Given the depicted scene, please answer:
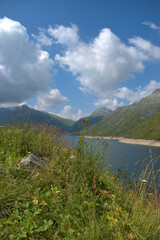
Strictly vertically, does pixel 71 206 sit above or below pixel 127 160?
below

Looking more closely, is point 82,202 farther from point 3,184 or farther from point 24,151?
point 24,151

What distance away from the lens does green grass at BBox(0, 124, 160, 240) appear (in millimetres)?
2484

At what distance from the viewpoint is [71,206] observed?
3.09 m

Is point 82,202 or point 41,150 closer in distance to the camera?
point 82,202

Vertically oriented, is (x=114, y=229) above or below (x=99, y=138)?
below

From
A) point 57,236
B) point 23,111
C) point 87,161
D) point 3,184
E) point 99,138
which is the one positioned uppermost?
point 23,111

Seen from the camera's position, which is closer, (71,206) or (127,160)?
(71,206)

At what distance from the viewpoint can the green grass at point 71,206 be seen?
97.8 inches

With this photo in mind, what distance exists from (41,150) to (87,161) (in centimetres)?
247

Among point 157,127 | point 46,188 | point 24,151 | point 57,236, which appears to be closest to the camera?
point 57,236

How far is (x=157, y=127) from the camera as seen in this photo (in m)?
179

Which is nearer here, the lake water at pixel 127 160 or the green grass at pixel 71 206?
the green grass at pixel 71 206

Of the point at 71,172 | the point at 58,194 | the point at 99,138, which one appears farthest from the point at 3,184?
the point at 99,138

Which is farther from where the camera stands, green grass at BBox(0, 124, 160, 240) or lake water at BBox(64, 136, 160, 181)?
lake water at BBox(64, 136, 160, 181)
